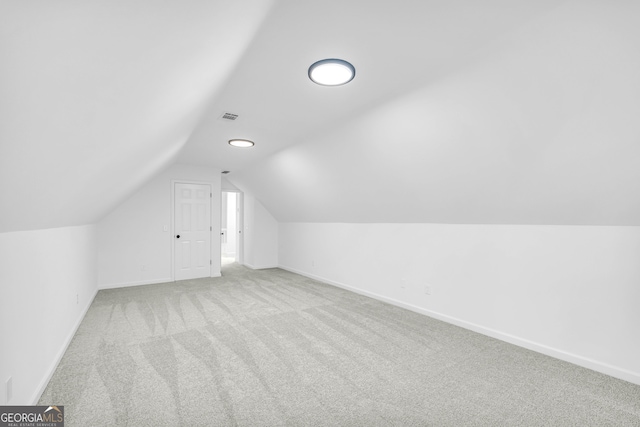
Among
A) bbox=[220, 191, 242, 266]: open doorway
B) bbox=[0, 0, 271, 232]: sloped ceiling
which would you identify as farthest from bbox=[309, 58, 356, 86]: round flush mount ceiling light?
bbox=[220, 191, 242, 266]: open doorway

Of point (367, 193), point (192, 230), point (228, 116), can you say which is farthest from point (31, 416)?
point (192, 230)

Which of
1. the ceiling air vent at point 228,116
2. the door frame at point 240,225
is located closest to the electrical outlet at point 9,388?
the ceiling air vent at point 228,116

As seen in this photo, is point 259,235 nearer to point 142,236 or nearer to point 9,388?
point 142,236

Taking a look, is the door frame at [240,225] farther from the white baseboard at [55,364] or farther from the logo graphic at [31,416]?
the logo graphic at [31,416]

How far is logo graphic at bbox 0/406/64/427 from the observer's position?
5.10ft

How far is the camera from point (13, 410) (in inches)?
63.5

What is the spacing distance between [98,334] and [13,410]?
1.70 m

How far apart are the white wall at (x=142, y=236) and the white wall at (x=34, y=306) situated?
236 centimetres

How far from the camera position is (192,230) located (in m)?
6.15

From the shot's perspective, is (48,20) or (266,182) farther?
(266,182)

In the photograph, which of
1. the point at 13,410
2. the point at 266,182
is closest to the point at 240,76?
the point at 13,410

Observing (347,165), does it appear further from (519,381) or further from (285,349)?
(519,381)

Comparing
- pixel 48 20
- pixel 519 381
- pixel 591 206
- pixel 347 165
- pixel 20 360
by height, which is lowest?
pixel 519 381

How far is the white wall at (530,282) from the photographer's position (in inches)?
93.2
